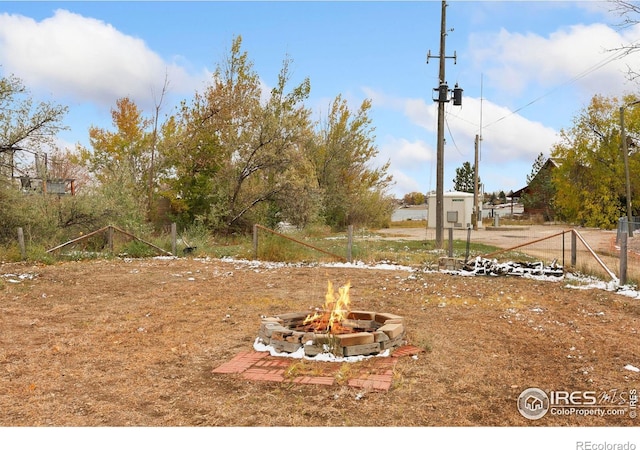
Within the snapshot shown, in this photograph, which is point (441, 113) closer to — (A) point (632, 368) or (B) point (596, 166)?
(A) point (632, 368)

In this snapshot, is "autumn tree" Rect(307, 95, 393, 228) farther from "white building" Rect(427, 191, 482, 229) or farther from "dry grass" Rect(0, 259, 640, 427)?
"dry grass" Rect(0, 259, 640, 427)

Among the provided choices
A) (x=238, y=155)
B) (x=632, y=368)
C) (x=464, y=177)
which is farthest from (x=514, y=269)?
(x=464, y=177)

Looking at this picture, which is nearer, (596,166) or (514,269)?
(514,269)

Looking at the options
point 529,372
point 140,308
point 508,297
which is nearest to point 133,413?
point 529,372

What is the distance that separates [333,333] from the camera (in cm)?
584

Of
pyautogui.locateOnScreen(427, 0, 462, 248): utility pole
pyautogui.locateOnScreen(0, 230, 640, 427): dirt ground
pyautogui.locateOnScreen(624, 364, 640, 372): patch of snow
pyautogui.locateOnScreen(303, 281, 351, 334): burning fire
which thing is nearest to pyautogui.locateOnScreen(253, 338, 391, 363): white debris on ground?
pyautogui.locateOnScreen(0, 230, 640, 427): dirt ground

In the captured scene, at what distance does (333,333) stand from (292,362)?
74 cm

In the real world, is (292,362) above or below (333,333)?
below

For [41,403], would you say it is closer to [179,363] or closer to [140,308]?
[179,363]

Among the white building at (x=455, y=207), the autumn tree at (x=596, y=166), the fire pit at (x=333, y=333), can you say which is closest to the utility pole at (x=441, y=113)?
the white building at (x=455, y=207)

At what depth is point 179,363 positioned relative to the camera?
535 centimetres

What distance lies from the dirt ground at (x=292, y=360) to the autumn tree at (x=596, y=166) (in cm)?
2911

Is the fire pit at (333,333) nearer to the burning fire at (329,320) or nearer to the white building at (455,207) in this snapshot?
the burning fire at (329,320)

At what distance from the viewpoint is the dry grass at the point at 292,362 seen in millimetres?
4023
